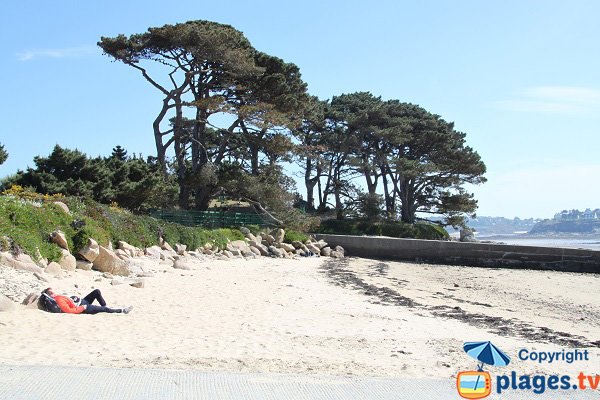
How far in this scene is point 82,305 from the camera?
899 cm

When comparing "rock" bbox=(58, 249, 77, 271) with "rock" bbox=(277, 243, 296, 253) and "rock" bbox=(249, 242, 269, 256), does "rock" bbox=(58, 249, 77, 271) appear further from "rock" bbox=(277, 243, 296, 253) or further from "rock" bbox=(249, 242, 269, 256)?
"rock" bbox=(277, 243, 296, 253)

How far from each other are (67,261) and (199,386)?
8559 mm

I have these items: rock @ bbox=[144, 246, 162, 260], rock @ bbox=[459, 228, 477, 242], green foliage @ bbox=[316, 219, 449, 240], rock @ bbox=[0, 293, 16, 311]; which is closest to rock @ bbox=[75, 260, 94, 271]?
rock @ bbox=[144, 246, 162, 260]

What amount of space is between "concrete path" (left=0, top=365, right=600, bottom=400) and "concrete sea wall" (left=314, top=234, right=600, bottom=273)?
21.5 meters

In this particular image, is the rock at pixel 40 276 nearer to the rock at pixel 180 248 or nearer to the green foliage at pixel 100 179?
the rock at pixel 180 248

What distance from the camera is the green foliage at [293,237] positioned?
94.1 ft

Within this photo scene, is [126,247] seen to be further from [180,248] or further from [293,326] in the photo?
[293,326]

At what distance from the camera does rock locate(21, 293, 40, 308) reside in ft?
28.7

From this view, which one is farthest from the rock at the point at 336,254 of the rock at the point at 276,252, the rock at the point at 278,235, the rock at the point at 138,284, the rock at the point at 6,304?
the rock at the point at 6,304

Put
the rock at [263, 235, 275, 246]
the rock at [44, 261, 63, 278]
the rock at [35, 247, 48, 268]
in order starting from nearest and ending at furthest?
the rock at [44, 261, 63, 278], the rock at [35, 247, 48, 268], the rock at [263, 235, 275, 246]

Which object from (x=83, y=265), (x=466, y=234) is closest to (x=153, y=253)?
(x=83, y=265)

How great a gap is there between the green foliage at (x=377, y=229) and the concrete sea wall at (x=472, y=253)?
688cm

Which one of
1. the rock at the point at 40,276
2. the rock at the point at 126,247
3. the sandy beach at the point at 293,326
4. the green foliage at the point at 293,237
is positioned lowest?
the sandy beach at the point at 293,326

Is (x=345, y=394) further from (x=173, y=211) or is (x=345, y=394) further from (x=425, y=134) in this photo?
(x=425, y=134)
